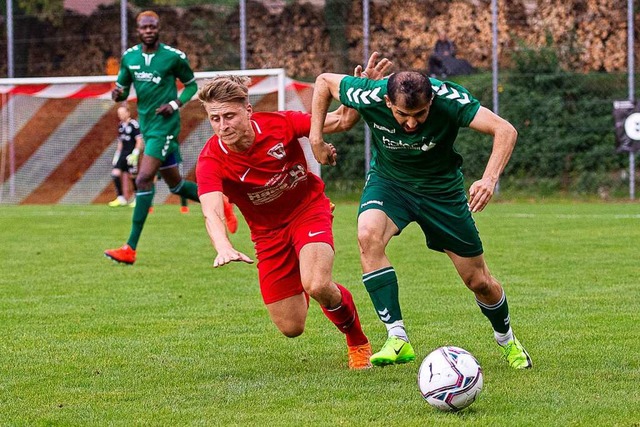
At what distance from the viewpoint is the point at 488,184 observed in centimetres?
540

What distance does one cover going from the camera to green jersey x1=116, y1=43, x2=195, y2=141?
1181cm

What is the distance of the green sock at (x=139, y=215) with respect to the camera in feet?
36.5

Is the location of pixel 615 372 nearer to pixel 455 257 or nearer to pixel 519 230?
pixel 455 257

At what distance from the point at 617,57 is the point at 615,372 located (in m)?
17.1

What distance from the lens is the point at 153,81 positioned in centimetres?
1196

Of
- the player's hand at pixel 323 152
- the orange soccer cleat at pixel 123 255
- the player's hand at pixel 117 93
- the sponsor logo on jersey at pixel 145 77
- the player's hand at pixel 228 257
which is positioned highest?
the player's hand at pixel 323 152

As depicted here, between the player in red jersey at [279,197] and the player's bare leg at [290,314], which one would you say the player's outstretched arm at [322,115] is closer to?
the player in red jersey at [279,197]

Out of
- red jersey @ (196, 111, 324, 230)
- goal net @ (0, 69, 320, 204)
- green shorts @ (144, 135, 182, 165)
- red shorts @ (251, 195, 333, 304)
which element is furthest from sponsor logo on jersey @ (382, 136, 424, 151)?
Answer: goal net @ (0, 69, 320, 204)

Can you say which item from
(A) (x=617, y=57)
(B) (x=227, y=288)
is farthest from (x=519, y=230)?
(A) (x=617, y=57)

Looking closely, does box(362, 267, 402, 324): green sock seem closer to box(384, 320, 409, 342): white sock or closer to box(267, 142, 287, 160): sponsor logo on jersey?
box(384, 320, 409, 342): white sock

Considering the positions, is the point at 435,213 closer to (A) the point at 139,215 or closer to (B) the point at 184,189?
(A) the point at 139,215

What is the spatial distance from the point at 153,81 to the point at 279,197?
231 inches

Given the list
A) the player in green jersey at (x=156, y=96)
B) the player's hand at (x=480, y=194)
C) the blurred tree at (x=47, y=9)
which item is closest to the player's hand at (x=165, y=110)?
the player in green jersey at (x=156, y=96)

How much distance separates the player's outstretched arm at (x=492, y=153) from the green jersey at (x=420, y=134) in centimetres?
9
